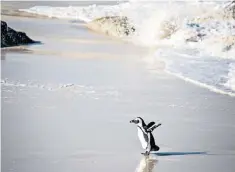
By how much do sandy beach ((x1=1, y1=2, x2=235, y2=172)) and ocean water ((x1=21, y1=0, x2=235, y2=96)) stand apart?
10cm

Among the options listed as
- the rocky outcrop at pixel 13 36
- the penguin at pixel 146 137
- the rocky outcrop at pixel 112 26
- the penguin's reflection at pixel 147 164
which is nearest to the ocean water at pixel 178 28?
the rocky outcrop at pixel 112 26

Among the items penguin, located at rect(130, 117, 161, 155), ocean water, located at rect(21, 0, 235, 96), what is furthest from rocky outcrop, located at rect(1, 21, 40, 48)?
penguin, located at rect(130, 117, 161, 155)

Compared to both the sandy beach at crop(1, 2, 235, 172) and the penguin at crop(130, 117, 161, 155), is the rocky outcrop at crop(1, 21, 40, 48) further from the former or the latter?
the penguin at crop(130, 117, 161, 155)

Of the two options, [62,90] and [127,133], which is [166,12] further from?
[127,133]

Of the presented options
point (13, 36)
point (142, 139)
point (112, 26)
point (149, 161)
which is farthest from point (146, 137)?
point (13, 36)

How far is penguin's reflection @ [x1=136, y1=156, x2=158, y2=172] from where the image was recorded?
118 inches

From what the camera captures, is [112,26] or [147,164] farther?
[112,26]

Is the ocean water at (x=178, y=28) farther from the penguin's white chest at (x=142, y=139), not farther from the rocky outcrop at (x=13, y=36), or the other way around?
the penguin's white chest at (x=142, y=139)

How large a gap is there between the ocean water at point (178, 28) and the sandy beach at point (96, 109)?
100 mm

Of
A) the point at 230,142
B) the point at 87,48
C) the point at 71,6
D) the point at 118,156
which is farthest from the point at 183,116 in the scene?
the point at 71,6

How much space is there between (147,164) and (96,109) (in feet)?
2.58

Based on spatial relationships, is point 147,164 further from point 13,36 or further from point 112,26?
point 13,36

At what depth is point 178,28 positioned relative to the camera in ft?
15.9

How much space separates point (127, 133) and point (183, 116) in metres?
0.47
